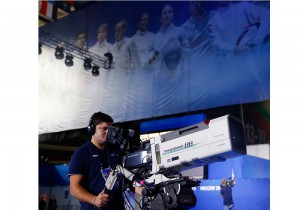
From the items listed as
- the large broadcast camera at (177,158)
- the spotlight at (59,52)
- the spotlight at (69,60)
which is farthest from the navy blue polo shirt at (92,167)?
the spotlight at (59,52)

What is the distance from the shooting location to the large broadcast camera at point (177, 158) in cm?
172

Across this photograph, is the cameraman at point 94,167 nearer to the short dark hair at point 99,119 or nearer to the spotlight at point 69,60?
the short dark hair at point 99,119

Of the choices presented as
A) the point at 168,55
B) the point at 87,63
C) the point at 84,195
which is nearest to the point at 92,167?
the point at 84,195

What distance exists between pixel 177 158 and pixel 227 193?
404 cm

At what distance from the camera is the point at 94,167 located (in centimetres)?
244

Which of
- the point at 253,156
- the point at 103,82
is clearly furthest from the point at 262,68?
the point at 103,82

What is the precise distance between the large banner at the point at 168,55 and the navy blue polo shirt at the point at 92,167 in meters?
4.00

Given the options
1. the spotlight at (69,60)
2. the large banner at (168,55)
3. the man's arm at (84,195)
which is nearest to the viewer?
the man's arm at (84,195)

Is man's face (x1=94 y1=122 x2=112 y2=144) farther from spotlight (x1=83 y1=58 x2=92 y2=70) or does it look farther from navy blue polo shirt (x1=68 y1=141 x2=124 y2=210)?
spotlight (x1=83 y1=58 x2=92 y2=70)

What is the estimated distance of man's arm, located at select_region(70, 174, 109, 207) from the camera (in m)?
2.12

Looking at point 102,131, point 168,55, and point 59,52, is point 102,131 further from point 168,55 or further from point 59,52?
point 59,52

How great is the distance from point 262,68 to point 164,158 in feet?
14.4

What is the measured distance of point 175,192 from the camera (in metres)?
1.87
